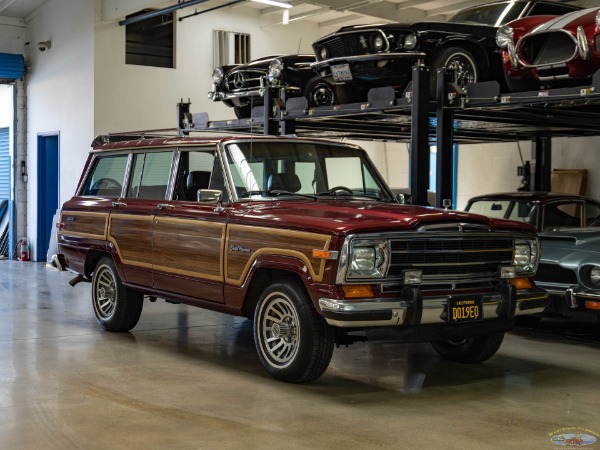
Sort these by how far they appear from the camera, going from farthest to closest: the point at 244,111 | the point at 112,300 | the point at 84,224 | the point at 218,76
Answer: the point at 244,111 < the point at 218,76 < the point at 84,224 < the point at 112,300

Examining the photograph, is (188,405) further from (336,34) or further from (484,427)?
(336,34)

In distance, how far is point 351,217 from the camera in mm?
5883

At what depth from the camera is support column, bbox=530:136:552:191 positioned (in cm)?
1398

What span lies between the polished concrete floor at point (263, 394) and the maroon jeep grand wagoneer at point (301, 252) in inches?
15.8

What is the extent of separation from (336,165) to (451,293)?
6.23 feet

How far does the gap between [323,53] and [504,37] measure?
2586 millimetres

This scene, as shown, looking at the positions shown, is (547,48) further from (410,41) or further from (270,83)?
(270,83)

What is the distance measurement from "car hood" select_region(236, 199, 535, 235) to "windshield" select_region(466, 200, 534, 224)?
3.24 metres

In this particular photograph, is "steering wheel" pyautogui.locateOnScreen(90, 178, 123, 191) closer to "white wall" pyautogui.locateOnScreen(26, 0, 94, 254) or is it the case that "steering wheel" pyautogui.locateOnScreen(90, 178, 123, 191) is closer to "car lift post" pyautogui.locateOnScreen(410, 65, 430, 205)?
"car lift post" pyautogui.locateOnScreen(410, 65, 430, 205)

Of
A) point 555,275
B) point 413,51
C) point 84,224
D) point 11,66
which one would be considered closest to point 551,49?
point 413,51

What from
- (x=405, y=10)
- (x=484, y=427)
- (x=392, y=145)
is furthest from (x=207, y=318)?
(x=392, y=145)

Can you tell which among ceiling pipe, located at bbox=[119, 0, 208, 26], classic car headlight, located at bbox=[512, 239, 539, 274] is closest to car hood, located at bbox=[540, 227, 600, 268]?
classic car headlight, located at bbox=[512, 239, 539, 274]

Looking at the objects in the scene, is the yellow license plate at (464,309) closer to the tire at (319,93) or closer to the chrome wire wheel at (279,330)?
the chrome wire wheel at (279,330)

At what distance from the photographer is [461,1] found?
60.2ft
